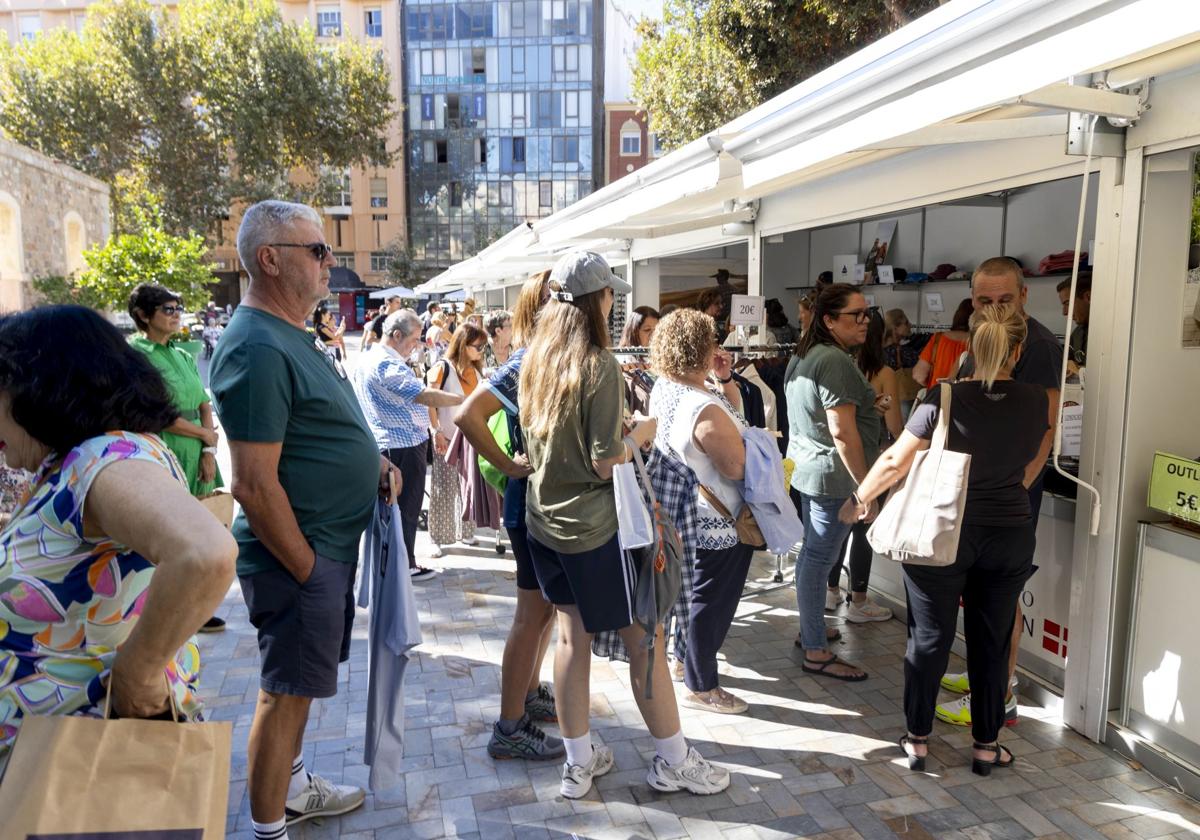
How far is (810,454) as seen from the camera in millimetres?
3973

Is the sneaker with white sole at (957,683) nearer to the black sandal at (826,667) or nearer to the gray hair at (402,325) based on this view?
the black sandal at (826,667)

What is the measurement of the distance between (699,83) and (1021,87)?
14338mm

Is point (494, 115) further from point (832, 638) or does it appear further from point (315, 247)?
point (315, 247)

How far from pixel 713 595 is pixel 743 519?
39cm

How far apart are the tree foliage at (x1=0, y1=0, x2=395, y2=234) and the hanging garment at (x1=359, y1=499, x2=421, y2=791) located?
33.9 meters

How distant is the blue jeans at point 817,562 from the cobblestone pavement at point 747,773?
0.24 meters

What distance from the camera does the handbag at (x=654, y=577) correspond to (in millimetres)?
2682

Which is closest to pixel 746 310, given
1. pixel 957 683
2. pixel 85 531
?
pixel 957 683

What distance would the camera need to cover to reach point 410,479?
5.13m

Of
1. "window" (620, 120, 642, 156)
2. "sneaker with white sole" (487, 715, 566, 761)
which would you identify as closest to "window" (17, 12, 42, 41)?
"window" (620, 120, 642, 156)

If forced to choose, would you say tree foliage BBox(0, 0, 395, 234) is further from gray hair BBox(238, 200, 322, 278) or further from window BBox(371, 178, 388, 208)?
gray hair BBox(238, 200, 322, 278)

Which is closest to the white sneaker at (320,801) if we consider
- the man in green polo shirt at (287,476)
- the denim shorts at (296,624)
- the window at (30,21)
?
the man in green polo shirt at (287,476)

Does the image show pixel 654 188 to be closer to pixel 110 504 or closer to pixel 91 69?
pixel 110 504

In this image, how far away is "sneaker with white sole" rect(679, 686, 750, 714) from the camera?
360cm
